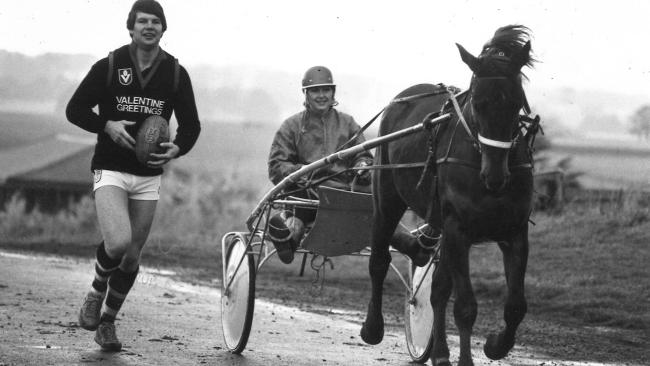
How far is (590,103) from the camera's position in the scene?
3061cm

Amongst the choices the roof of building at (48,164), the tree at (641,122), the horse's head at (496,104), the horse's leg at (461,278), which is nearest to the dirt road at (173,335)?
the horse's leg at (461,278)

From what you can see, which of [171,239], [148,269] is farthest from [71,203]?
[148,269]

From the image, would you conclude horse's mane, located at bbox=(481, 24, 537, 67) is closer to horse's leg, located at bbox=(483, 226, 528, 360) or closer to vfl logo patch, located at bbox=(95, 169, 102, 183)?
horse's leg, located at bbox=(483, 226, 528, 360)

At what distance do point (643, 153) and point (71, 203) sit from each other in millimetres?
16634

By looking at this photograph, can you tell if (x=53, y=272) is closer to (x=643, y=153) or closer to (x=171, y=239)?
(x=171, y=239)

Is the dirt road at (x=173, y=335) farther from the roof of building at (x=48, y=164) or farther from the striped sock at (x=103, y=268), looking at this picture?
the roof of building at (x=48, y=164)

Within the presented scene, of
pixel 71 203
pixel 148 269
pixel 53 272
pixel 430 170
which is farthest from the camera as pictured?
pixel 71 203

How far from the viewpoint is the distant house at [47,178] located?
1403 inches

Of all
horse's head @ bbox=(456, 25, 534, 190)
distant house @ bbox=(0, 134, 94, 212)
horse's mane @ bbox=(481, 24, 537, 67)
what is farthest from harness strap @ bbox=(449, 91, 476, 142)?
distant house @ bbox=(0, 134, 94, 212)

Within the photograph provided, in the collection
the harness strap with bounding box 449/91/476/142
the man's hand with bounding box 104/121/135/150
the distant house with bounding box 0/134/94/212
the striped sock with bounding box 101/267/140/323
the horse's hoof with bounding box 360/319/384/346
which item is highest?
the harness strap with bounding box 449/91/476/142

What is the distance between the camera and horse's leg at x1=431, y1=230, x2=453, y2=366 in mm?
7027

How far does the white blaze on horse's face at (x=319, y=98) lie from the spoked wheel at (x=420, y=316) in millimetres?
1481

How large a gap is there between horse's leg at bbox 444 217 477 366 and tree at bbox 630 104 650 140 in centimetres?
1905

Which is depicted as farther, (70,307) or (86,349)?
(70,307)
